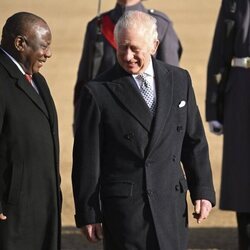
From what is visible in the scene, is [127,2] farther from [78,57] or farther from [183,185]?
[78,57]

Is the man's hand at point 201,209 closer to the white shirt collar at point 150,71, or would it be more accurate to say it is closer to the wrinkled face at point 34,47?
the white shirt collar at point 150,71

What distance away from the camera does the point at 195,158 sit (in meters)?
5.59

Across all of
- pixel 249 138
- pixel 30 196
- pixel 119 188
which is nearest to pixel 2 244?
pixel 30 196

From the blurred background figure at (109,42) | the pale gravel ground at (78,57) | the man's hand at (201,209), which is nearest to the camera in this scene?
the man's hand at (201,209)

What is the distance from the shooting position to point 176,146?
217 inches

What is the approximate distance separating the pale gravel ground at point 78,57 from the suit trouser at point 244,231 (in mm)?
542

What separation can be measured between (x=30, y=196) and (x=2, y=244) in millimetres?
246

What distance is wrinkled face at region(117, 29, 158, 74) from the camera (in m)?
5.35

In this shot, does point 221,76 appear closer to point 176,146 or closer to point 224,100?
point 224,100

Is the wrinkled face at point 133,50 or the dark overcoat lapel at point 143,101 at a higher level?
the wrinkled face at point 133,50

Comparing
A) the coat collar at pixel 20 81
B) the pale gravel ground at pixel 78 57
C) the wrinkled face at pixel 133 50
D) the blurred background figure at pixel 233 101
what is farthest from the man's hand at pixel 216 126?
the coat collar at pixel 20 81

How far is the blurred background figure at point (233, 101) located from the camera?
7.62 m

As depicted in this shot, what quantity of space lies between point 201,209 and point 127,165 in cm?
42

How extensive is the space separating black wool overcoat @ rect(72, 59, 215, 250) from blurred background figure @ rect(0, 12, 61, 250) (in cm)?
15
